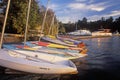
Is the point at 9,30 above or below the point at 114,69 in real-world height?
above

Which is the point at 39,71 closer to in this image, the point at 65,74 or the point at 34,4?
the point at 65,74

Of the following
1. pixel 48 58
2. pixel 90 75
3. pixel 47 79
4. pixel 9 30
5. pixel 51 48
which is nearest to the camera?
pixel 47 79

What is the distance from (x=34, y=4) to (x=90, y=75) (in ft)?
133

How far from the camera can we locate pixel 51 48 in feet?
96.3

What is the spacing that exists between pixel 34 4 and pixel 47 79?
1625 inches

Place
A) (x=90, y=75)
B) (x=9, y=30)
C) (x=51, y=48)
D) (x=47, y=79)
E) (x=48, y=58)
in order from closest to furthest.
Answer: (x=47, y=79)
(x=90, y=75)
(x=48, y=58)
(x=51, y=48)
(x=9, y=30)

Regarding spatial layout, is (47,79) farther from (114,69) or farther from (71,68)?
(114,69)

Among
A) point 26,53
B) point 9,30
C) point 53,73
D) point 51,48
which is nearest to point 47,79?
point 53,73

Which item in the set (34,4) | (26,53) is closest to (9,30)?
(34,4)

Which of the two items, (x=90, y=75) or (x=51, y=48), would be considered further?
(x=51, y=48)

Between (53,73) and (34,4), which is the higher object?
(34,4)

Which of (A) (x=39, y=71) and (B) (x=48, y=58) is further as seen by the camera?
(B) (x=48, y=58)

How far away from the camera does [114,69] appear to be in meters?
23.5

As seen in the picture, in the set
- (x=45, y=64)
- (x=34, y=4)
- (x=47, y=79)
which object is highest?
(x=34, y=4)
